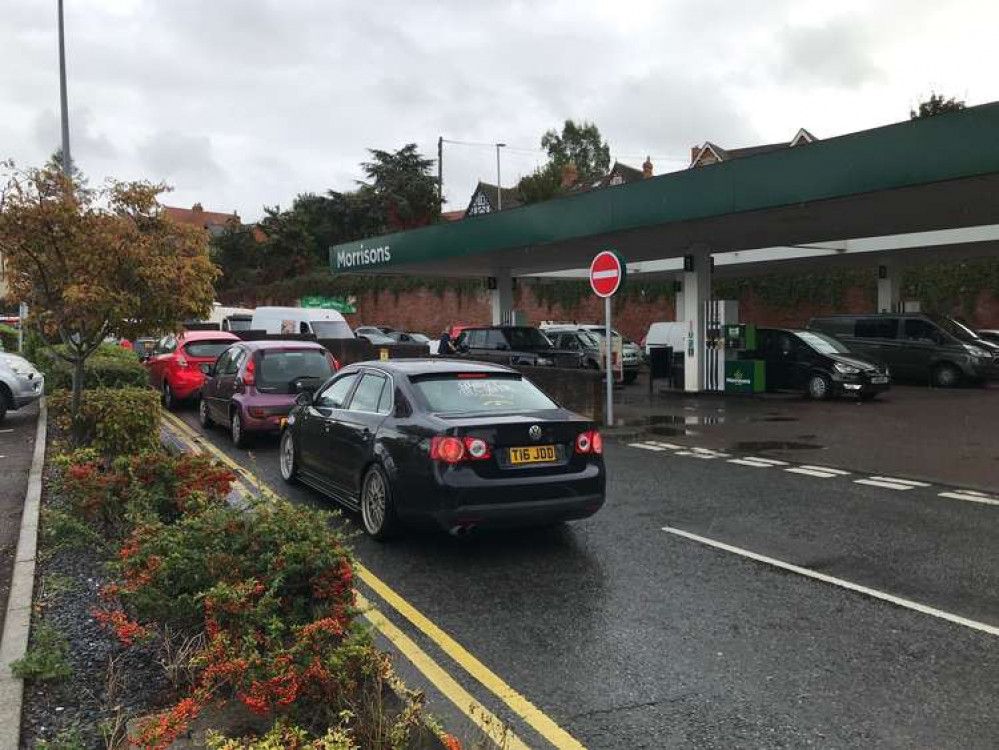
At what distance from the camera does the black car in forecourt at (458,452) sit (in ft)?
20.0

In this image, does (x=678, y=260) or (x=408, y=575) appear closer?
(x=408, y=575)

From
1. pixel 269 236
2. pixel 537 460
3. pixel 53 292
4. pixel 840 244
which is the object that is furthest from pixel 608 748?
pixel 269 236

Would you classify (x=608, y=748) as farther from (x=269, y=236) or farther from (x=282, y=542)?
(x=269, y=236)

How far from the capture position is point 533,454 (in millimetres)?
6328

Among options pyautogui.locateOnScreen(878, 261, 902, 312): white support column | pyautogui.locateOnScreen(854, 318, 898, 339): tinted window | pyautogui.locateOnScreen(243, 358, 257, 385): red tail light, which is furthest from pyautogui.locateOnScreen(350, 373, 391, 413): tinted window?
pyautogui.locateOnScreen(878, 261, 902, 312): white support column

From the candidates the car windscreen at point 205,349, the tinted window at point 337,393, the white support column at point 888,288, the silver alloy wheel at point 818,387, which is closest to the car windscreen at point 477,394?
the tinted window at point 337,393

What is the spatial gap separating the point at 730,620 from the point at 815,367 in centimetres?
1564

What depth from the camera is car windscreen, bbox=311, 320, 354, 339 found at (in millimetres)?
27703

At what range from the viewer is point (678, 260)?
92.3ft

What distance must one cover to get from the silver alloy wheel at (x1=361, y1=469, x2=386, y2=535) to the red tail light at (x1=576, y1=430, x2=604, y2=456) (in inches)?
63.4

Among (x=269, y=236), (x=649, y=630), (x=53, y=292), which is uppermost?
(x=269, y=236)

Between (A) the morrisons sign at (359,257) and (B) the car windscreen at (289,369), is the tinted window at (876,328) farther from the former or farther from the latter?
(B) the car windscreen at (289,369)

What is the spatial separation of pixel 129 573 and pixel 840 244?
81.9ft

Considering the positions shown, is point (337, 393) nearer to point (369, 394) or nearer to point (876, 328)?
point (369, 394)
